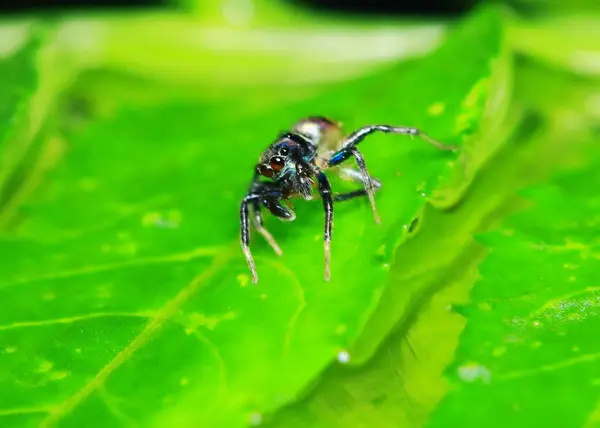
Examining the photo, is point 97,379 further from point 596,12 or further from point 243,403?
point 596,12

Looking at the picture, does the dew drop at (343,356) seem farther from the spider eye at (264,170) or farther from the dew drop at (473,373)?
the spider eye at (264,170)

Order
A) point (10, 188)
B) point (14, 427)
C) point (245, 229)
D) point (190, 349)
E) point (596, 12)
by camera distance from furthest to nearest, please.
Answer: point (596, 12)
point (10, 188)
point (245, 229)
point (190, 349)
point (14, 427)

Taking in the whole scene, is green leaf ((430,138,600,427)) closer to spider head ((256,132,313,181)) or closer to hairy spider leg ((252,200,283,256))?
hairy spider leg ((252,200,283,256))

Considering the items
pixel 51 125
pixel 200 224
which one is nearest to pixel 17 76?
pixel 51 125

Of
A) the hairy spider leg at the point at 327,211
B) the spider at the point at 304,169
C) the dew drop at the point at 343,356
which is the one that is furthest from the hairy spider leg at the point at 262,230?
the dew drop at the point at 343,356

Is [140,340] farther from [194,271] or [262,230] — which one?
[262,230]

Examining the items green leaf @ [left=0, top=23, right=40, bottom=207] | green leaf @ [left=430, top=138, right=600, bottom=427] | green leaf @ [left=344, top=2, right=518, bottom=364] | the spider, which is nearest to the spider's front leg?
the spider
